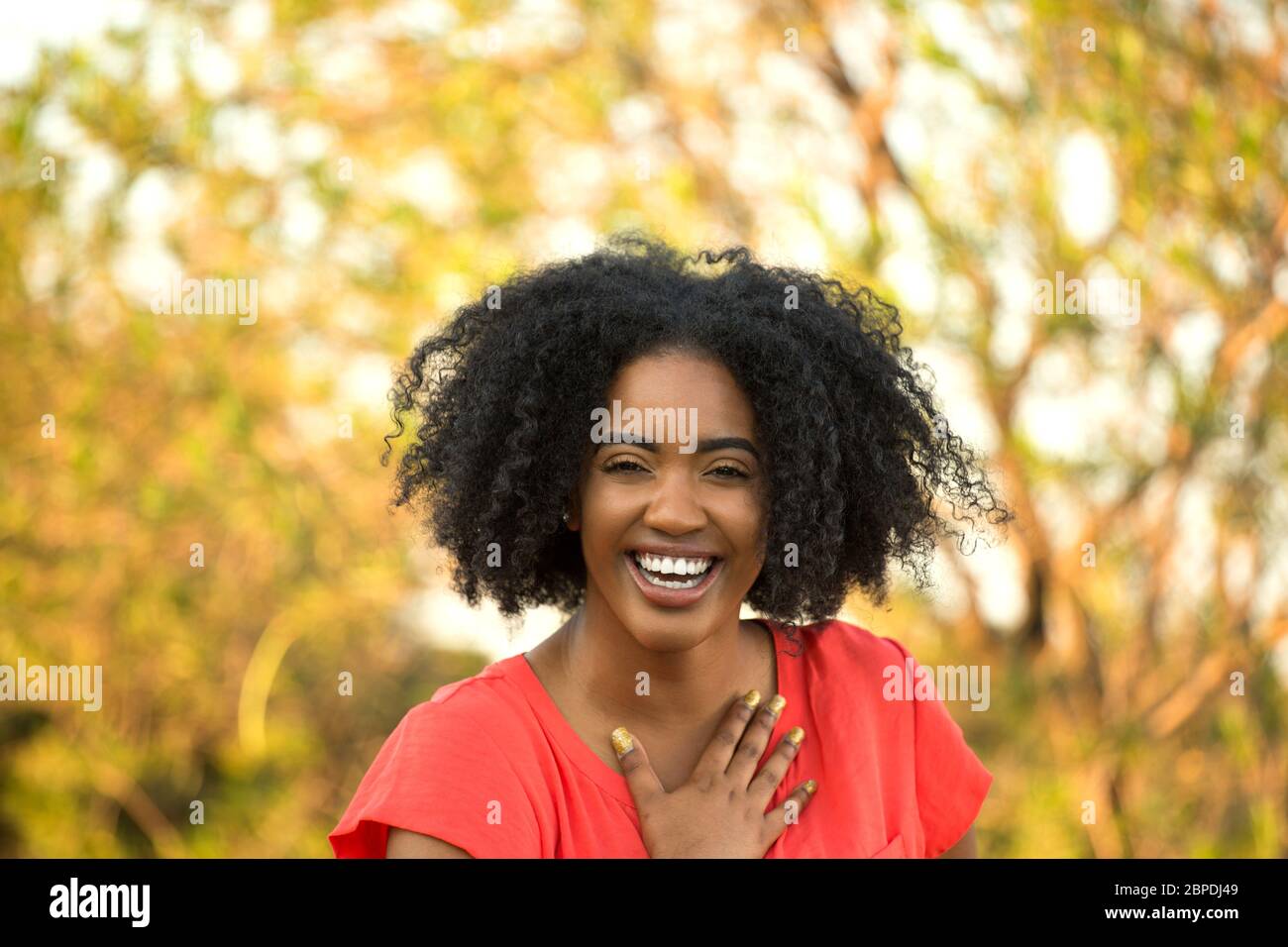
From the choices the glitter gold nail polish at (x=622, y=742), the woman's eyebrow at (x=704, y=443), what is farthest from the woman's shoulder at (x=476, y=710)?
the woman's eyebrow at (x=704, y=443)

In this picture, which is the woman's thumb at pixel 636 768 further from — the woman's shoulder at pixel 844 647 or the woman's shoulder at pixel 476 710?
the woman's shoulder at pixel 844 647

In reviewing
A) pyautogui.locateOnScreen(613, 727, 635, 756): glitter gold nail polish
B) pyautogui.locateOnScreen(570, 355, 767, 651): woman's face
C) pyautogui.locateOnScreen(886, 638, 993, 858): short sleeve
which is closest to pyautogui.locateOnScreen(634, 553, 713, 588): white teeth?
pyautogui.locateOnScreen(570, 355, 767, 651): woman's face

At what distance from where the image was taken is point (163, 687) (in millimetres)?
5691

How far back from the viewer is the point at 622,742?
7.34ft

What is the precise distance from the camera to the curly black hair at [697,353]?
236 centimetres

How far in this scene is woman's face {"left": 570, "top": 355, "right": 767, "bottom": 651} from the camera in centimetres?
220

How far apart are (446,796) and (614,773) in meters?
0.30

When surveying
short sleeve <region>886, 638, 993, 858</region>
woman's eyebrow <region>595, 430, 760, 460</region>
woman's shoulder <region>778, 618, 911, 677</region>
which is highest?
woman's eyebrow <region>595, 430, 760, 460</region>

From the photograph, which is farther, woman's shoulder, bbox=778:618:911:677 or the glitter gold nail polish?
woman's shoulder, bbox=778:618:911:677

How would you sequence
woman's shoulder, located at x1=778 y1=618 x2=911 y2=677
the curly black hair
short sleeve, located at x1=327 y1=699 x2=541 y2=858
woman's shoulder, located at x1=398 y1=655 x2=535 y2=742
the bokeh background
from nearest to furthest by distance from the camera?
short sleeve, located at x1=327 y1=699 x2=541 y2=858, woman's shoulder, located at x1=398 y1=655 x2=535 y2=742, the curly black hair, woman's shoulder, located at x1=778 y1=618 x2=911 y2=677, the bokeh background

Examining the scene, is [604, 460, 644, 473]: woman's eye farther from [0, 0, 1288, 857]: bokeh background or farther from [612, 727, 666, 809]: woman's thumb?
[0, 0, 1288, 857]: bokeh background

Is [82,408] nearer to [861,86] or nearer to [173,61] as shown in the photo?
[173,61]

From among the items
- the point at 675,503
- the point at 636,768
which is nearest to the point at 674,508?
the point at 675,503
